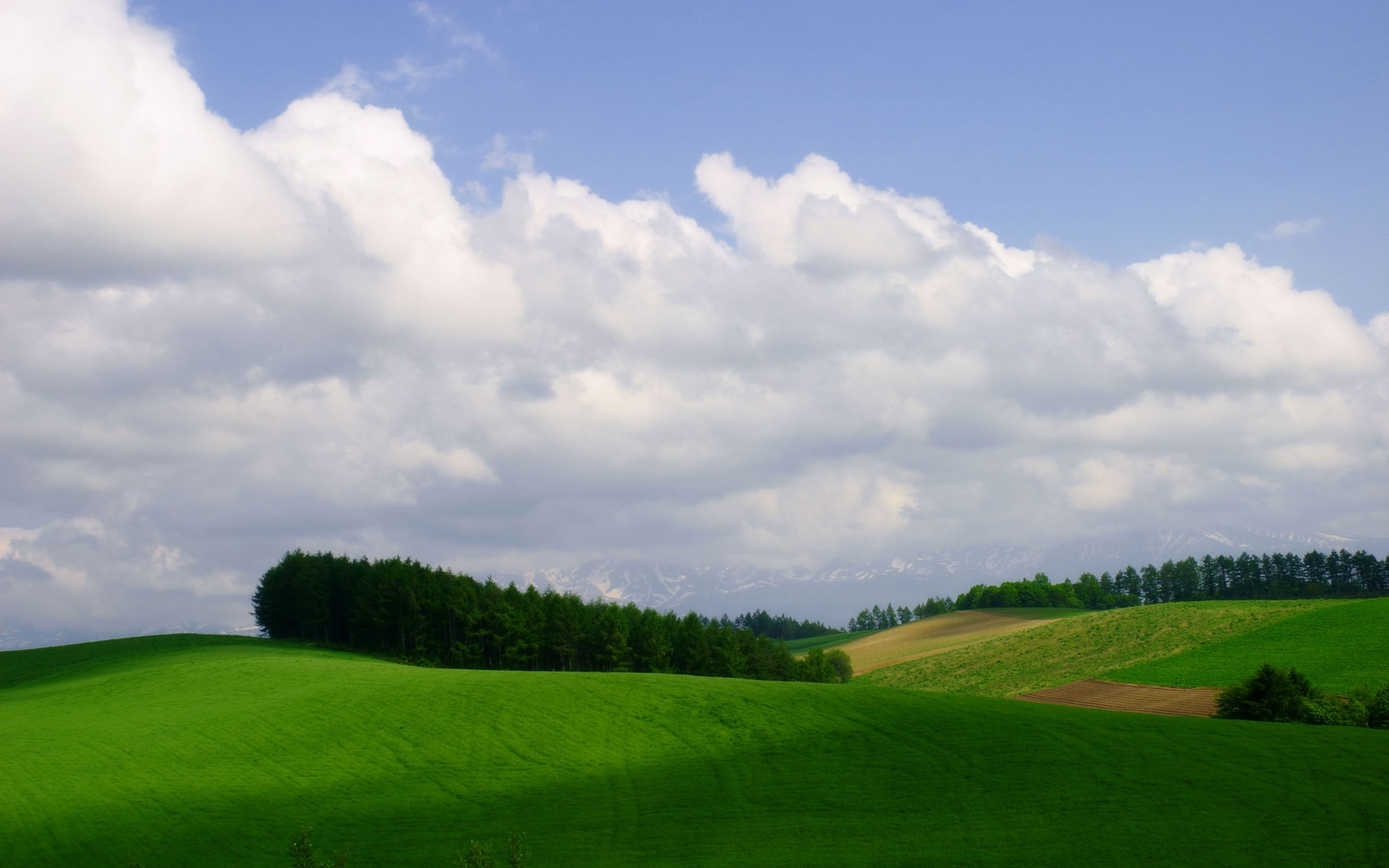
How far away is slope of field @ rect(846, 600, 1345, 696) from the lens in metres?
89.4

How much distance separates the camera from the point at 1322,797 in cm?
3259

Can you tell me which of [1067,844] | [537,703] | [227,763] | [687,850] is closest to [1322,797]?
[1067,844]

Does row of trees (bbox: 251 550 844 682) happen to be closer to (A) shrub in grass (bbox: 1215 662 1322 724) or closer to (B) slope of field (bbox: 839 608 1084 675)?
(B) slope of field (bbox: 839 608 1084 675)

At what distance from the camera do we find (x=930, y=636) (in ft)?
511

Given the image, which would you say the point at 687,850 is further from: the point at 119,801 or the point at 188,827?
the point at 119,801

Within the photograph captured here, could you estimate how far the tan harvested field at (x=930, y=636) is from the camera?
5285 inches

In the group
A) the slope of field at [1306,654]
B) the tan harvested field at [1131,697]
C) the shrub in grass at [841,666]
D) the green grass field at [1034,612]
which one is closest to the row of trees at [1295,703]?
the tan harvested field at [1131,697]

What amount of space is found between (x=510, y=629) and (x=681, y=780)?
6010 cm

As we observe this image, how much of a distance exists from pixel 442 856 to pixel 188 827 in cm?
1255

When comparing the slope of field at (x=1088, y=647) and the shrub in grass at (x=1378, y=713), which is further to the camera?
the slope of field at (x=1088, y=647)

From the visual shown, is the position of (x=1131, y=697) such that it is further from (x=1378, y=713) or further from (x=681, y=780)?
(x=681, y=780)

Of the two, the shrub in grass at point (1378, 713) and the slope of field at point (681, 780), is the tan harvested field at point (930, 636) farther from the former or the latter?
the slope of field at point (681, 780)

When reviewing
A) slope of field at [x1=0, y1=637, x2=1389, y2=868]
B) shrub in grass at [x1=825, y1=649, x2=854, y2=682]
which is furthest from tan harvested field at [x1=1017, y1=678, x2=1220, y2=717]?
shrub in grass at [x1=825, y1=649, x2=854, y2=682]

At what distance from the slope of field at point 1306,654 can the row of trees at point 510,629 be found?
4346 cm
